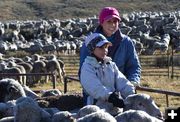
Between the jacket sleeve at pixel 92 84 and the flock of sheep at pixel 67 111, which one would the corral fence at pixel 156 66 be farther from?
the jacket sleeve at pixel 92 84

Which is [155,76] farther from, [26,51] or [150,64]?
[26,51]

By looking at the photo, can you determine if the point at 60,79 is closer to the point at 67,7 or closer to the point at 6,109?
the point at 6,109

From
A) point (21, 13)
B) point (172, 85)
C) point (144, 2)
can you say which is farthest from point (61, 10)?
point (172, 85)

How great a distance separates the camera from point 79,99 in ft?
27.2

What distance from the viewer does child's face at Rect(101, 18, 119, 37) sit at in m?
6.91

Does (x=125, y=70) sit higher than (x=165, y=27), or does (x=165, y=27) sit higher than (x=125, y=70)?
(x=125, y=70)

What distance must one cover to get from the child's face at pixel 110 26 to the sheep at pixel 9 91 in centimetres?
198

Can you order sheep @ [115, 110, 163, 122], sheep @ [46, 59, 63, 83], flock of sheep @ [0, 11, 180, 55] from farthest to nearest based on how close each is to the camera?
flock of sheep @ [0, 11, 180, 55]
sheep @ [46, 59, 63, 83]
sheep @ [115, 110, 163, 122]

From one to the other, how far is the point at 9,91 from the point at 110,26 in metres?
2.22

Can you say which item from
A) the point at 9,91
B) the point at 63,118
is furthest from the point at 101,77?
the point at 9,91

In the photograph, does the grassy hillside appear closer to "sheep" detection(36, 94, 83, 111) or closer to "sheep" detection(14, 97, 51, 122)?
"sheep" detection(36, 94, 83, 111)

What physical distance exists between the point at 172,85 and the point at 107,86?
42.7 feet

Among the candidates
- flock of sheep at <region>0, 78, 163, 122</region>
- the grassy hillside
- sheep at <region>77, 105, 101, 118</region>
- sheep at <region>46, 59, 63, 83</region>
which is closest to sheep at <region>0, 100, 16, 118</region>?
flock of sheep at <region>0, 78, 163, 122</region>

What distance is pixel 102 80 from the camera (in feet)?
21.8
